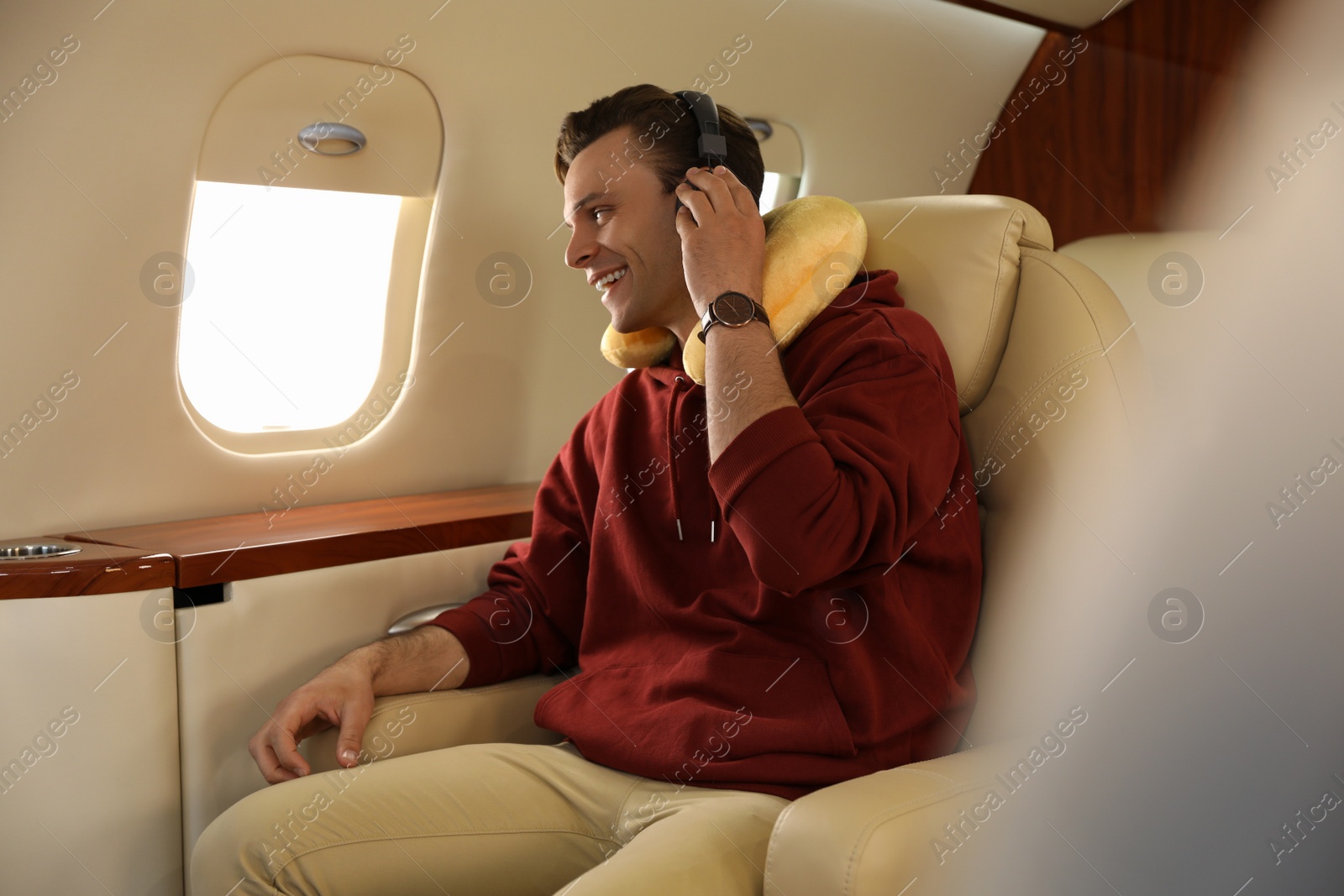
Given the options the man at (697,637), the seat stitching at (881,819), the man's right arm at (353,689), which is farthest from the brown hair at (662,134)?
the seat stitching at (881,819)

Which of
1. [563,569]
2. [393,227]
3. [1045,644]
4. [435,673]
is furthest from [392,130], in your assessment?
[1045,644]

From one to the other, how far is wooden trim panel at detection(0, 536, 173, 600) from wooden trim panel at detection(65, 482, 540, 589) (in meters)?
0.03

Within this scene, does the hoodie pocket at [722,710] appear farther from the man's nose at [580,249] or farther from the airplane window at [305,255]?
the airplane window at [305,255]

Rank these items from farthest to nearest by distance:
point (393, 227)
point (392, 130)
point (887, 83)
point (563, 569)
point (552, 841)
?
point (887, 83) < point (393, 227) < point (392, 130) < point (563, 569) < point (552, 841)

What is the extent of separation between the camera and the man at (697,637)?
1.09 meters

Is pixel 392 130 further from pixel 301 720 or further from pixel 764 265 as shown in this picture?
pixel 301 720

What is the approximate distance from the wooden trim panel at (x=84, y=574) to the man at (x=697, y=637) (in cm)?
28

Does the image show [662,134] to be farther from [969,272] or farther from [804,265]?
[969,272]

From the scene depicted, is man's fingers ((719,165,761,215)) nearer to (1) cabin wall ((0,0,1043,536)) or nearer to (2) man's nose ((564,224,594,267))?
(2) man's nose ((564,224,594,267))

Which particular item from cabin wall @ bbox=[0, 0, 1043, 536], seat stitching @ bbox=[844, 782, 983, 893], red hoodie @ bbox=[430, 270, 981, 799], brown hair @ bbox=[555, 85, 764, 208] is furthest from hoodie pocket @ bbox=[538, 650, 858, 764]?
cabin wall @ bbox=[0, 0, 1043, 536]

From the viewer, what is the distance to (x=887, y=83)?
2607 mm

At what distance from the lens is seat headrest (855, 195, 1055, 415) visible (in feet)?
4.51

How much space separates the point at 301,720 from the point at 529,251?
1241 millimetres

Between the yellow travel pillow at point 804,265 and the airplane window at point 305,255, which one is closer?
the yellow travel pillow at point 804,265
